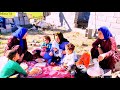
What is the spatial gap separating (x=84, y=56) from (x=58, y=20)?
665 mm

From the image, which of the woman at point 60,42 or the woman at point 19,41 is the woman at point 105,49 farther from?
→ the woman at point 19,41

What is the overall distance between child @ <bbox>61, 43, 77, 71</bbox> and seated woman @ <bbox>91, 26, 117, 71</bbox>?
30cm

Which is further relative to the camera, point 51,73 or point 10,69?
point 51,73

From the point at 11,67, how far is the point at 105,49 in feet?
4.64

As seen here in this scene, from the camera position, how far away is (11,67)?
16.0 ft

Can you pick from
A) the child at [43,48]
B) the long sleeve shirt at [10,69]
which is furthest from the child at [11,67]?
the child at [43,48]

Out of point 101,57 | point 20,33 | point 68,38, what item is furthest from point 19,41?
point 101,57

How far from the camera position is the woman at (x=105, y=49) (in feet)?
16.3

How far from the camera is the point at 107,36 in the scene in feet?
16.3

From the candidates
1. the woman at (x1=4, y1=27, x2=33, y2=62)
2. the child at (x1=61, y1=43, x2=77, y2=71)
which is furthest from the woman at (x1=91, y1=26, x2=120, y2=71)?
the woman at (x1=4, y1=27, x2=33, y2=62)

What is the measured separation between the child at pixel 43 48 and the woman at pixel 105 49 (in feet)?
2.16

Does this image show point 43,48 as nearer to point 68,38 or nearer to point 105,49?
point 68,38
